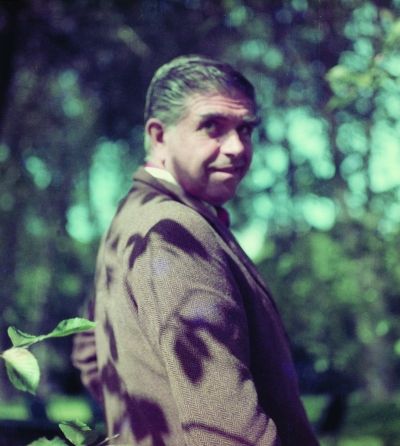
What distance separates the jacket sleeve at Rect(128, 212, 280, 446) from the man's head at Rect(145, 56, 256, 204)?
1.69 feet

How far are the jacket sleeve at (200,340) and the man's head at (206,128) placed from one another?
0.51 meters

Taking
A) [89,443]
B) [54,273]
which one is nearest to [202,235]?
[89,443]

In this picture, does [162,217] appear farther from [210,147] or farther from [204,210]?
[210,147]

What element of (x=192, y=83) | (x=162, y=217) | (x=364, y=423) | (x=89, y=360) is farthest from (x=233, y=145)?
(x=364, y=423)

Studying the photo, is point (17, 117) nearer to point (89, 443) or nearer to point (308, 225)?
point (308, 225)

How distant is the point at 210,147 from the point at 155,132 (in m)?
0.27

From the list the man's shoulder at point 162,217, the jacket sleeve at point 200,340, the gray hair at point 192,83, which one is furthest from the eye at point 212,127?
the jacket sleeve at point 200,340

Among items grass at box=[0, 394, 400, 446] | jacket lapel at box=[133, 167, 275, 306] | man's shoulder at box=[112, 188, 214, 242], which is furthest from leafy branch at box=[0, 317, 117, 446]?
grass at box=[0, 394, 400, 446]

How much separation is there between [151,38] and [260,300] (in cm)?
712

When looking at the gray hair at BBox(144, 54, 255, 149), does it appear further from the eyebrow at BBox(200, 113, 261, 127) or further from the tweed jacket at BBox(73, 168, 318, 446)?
A: the tweed jacket at BBox(73, 168, 318, 446)

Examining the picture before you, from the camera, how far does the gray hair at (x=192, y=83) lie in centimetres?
292

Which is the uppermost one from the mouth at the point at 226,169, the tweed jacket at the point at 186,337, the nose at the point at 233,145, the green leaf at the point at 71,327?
the nose at the point at 233,145

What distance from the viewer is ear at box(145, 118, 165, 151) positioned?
9.84ft

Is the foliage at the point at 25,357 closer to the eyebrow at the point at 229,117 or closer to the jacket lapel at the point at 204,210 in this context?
the jacket lapel at the point at 204,210
